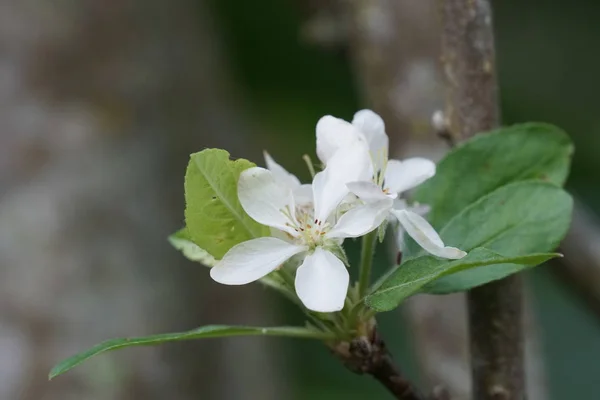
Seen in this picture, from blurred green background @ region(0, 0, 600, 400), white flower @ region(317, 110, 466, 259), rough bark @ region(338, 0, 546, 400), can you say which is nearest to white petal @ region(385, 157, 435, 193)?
white flower @ region(317, 110, 466, 259)

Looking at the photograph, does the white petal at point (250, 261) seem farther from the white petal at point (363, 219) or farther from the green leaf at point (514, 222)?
the green leaf at point (514, 222)

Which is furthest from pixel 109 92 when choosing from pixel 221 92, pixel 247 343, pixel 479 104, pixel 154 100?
pixel 479 104

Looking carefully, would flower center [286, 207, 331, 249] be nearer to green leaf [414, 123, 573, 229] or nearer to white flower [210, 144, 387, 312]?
white flower [210, 144, 387, 312]

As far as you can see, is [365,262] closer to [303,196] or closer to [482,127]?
[303,196]

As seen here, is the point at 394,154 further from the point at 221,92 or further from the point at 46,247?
the point at 221,92

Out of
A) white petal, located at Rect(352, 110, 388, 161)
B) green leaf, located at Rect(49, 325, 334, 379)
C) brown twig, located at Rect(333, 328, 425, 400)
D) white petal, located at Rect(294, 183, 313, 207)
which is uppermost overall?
white petal, located at Rect(352, 110, 388, 161)
